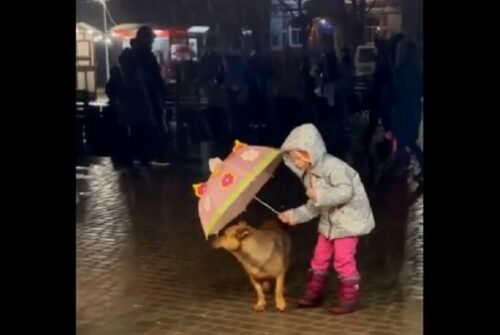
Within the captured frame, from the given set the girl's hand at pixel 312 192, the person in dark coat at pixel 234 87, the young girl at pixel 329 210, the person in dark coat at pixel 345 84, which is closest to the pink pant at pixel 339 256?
the young girl at pixel 329 210

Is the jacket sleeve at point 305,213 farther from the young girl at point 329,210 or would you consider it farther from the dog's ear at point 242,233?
the dog's ear at point 242,233

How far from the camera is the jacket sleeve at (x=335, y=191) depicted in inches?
233

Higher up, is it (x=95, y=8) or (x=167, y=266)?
(x=95, y=8)

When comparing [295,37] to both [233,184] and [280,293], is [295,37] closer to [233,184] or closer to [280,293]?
[280,293]

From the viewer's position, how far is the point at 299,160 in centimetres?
595

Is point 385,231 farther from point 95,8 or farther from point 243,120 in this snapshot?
point 243,120
